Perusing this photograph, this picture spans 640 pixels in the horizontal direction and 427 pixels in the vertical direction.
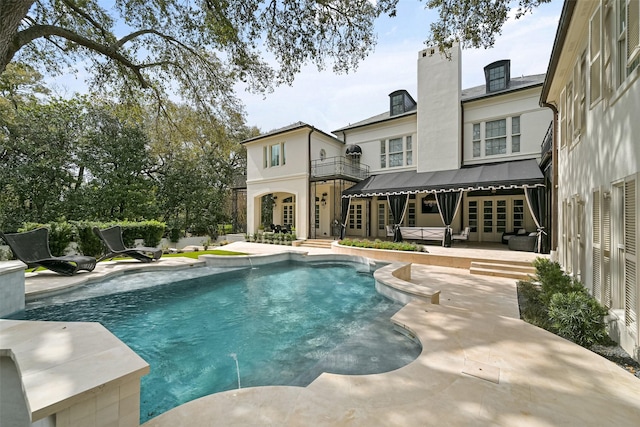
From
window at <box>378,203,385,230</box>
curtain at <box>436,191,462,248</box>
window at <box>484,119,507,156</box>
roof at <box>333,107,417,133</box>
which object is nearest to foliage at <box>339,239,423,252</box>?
curtain at <box>436,191,462,248</box>

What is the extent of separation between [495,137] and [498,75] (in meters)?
3.53

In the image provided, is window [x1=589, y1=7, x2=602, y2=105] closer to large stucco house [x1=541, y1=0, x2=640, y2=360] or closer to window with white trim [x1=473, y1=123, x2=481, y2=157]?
large stucco house [x1=541, y1=0, x2=640, y2=360]

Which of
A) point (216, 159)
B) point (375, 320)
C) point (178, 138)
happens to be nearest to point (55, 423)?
point (375, 320)

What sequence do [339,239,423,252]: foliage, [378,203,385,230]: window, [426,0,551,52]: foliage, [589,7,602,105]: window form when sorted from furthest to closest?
[378,203,385,230]: window, [339,239,423,252]: foliage, [426,0,551,52]: foliage, [589,7,602,105]: window

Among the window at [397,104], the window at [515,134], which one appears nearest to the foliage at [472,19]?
the window at [515,134]

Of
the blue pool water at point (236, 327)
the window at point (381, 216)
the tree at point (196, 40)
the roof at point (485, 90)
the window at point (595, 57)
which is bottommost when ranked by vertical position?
the blue pool water at point (236, 327)

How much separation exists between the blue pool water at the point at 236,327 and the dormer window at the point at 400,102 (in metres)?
13.4

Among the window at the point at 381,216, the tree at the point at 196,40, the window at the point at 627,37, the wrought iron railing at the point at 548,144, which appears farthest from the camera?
the window at the point at 381,216

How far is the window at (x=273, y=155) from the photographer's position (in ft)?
63.6

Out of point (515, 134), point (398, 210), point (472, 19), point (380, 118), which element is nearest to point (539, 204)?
point (515, 134)

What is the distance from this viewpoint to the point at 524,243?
11859mm

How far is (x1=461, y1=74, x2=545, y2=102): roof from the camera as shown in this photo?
13.9 meters

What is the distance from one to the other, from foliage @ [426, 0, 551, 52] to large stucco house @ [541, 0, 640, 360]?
3.98ft

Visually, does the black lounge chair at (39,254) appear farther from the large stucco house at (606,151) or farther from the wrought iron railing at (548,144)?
the wrought iron railing at (548,144)
